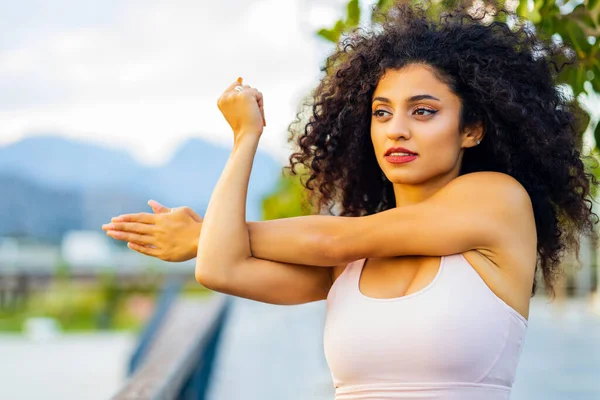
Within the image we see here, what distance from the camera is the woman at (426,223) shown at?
5.60 ft

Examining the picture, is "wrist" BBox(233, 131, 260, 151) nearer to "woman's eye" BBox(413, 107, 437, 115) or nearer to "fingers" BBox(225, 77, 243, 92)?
"fingers" BBox(225, 77, 243, 92)

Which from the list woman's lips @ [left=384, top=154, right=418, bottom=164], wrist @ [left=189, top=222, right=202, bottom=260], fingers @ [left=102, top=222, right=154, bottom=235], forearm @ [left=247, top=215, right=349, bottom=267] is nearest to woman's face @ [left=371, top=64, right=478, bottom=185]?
woman's lips @ [left=384, top=154, right=418, bottom=164]

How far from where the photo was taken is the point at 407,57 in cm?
190

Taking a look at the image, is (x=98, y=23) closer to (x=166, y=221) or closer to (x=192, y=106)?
(x=192, y=106)

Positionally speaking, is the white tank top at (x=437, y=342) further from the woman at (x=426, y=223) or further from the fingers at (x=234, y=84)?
the fingers at (x=234, y=84)

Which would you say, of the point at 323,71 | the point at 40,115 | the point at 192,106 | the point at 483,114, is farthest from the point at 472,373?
the point at 40,115

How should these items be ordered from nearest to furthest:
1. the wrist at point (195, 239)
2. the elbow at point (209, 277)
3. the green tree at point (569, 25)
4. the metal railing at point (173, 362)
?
1. the elbow at point (209, 277)
2. the wrist at point (195, 239)
3. the green tree at point (569, 25)
4. the metal railing at point (173, 362)

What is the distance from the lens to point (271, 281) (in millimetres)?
1888

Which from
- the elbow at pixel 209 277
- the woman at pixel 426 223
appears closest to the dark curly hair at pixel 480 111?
the woman at pixel 426 223

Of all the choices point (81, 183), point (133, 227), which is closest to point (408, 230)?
point (133, 227)

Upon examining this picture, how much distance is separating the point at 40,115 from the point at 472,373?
10899 cm

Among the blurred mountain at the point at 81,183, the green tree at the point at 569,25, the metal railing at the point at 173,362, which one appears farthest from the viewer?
the blurred mountain at the point at 81,183

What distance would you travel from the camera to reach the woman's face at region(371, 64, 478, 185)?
1.83 metres

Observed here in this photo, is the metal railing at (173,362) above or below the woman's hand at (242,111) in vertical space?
below
